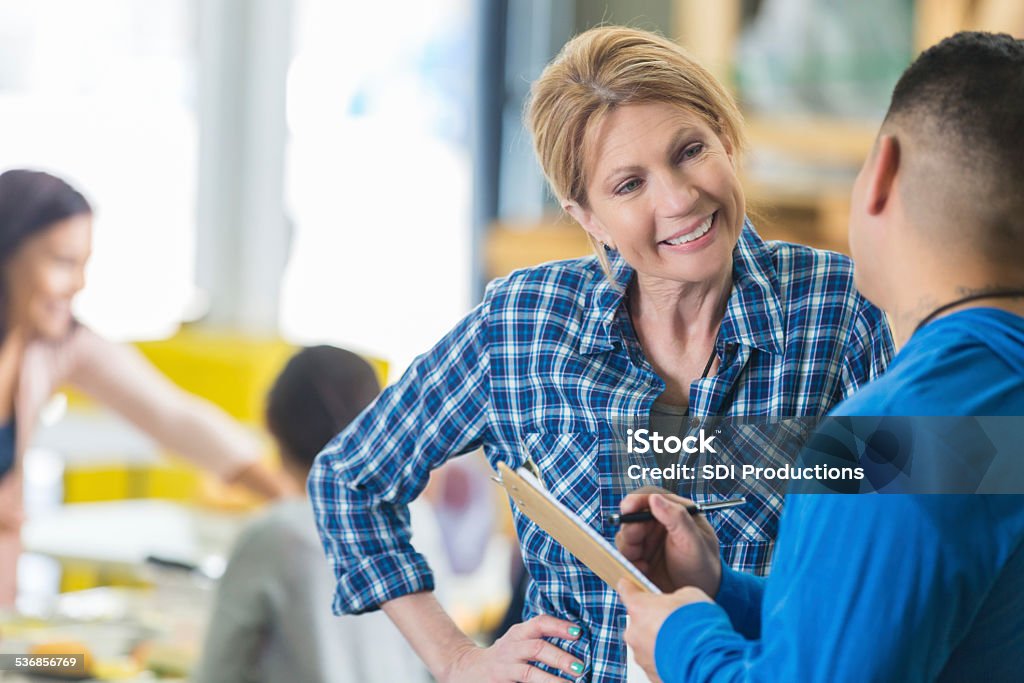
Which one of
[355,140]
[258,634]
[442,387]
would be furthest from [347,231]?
[442,387]

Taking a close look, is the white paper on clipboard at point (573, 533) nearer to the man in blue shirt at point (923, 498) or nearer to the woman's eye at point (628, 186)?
the man in blue shirt at point (923, 498)

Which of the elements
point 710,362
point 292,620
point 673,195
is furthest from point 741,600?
point 292,620

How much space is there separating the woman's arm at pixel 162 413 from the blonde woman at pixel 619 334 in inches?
45.8

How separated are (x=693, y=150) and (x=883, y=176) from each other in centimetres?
24

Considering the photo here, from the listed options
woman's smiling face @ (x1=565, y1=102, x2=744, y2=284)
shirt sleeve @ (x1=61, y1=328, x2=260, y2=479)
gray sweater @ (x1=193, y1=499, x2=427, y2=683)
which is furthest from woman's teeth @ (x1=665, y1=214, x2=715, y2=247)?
shirt sleeve @ (x1=61, y1=328, x2=260, y2=479)

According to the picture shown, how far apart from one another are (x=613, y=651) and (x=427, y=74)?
4.15 metres

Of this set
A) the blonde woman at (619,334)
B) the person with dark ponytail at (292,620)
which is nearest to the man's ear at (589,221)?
the blonde woman at (619,334)

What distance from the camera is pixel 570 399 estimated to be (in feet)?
3.67

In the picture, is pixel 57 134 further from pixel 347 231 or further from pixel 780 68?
pixel 780 68

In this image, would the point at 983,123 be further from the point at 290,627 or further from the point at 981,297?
the point at 290,627

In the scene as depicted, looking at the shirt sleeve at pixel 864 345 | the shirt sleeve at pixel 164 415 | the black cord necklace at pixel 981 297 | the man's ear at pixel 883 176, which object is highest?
the man's ear at pixel 883 176

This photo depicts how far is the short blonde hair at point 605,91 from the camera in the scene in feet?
3.46

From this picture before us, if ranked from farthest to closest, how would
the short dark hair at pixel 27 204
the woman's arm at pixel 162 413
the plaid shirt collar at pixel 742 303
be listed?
the woman's arm at pixel 162 413 < the short dark hair at pixel 27 204 < the plaid shirt collar at pixel 742 303

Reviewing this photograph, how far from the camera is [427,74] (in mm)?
5016
